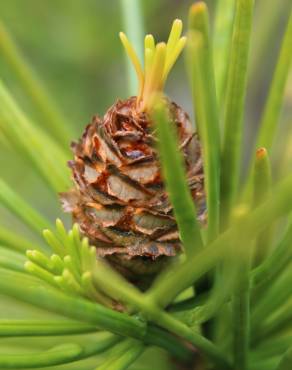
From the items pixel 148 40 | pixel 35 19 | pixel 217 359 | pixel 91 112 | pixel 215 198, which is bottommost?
pixel 217 359

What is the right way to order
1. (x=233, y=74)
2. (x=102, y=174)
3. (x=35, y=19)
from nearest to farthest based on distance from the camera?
1. (x=233, y=74)
2. (x=102, y=174)
3. (x=35, y=19)

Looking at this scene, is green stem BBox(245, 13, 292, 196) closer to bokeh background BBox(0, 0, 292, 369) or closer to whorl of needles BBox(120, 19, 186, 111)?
whorl of needles BBox(120, 19, 186, 111)

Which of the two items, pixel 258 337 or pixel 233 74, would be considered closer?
Result: pixel 233 74

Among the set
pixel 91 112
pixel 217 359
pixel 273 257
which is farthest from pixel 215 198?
pixel 91 112

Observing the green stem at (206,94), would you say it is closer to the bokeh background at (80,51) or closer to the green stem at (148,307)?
the green stem at (148,307)

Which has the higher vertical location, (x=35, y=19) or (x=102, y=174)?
(x=35, y=19)

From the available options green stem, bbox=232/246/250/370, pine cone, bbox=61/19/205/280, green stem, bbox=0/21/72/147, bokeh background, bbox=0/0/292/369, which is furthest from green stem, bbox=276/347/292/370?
bokeh background, bbox=0/0/292/369

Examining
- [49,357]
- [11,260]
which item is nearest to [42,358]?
[49,357]

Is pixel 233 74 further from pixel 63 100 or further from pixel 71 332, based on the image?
pixel 63 100
